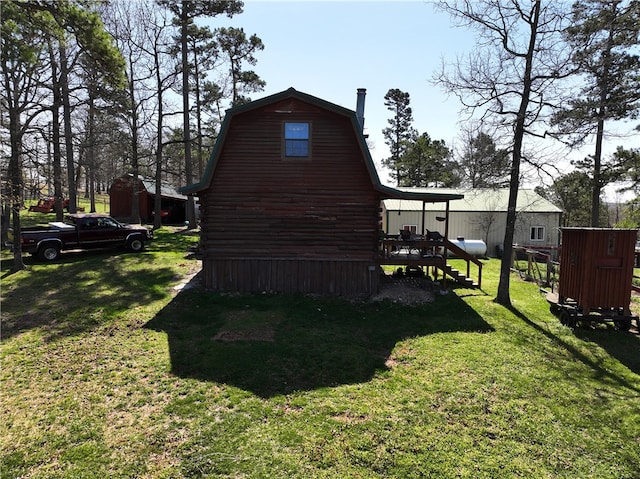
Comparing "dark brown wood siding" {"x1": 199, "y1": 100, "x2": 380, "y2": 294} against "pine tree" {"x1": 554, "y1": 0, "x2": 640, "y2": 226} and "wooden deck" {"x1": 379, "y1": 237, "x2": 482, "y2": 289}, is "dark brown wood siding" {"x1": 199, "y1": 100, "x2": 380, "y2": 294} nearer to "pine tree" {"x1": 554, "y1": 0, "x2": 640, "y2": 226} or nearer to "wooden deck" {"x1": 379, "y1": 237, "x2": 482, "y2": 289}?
"wooden deck" {"x1": 379, "y1": 237, "x2": 482, "y2": 289}

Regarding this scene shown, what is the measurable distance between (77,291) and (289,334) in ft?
23.9

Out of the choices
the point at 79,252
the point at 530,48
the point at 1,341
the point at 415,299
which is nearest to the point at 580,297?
the point at 415,299

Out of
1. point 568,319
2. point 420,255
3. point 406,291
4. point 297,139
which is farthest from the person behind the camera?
point 420,255

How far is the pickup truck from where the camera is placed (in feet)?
48.3

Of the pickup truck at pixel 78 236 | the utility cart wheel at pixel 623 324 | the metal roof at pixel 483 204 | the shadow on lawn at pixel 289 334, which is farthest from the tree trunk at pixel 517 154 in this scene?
the pickup truck at pixel 78 236

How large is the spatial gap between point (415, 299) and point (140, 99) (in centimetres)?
2199

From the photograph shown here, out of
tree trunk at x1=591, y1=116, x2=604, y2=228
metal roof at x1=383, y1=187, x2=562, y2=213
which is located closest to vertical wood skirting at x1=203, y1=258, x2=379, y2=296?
metal roof at x1=383, y1=187, x2=562, y2=213

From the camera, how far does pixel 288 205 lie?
1219 centimetres

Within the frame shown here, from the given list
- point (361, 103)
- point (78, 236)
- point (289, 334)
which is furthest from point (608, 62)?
point (78, 236)

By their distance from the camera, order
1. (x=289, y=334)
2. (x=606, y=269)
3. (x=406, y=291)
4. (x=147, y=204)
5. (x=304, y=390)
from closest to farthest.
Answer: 1. (x=304, y=390)
2. (x=289, y=334)
3. (x=606, y=269)
4. (x=406, y=291)
5. (x=147, y=204)

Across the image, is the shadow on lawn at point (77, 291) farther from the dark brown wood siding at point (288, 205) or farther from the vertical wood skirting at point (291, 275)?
the dark brown wood siding at point (288, 205)

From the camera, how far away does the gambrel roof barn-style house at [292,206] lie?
39.6ft

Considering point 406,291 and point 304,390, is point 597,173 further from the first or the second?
point 304,390

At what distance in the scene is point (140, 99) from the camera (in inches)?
958
